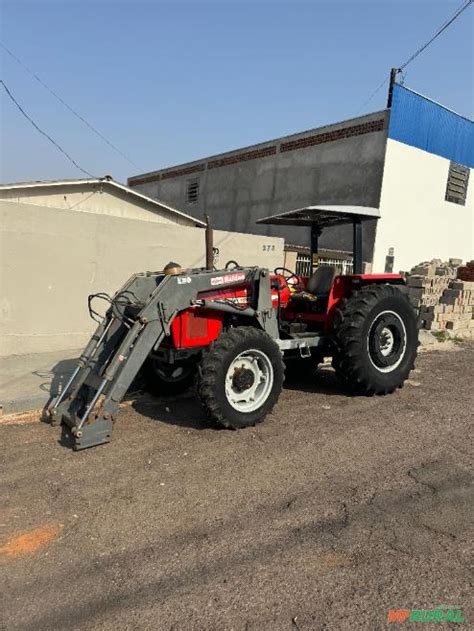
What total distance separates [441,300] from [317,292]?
21.8 feet

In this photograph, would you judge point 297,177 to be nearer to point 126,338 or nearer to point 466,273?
point 466,273

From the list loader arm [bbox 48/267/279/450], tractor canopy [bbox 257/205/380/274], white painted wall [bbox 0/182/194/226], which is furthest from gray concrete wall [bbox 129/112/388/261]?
loader arm [bbox 48/267/279/450]

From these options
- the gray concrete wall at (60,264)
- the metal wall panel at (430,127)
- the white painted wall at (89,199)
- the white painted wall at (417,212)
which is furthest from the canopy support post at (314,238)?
the metal wall panel at (430,127)

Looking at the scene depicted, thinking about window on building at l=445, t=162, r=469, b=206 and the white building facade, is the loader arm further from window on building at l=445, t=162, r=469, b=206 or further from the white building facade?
window on building at l=445, t=162, r=469, b=206

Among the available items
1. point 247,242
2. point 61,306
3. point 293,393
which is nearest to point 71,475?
point 293,393

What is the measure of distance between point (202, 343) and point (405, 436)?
2.17 meters

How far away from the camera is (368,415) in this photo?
17.6ft

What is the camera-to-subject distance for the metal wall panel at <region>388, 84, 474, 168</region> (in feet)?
47.3

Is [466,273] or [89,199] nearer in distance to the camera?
[89,199]

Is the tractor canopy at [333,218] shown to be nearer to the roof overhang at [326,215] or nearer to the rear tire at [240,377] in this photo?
the roof overhang at [326,215]

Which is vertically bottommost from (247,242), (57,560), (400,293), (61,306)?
(57,560)

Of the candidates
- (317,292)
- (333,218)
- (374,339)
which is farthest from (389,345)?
(333,218)

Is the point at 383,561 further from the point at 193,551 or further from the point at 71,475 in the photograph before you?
the point at 71,475

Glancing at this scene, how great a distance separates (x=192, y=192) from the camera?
2275cm
